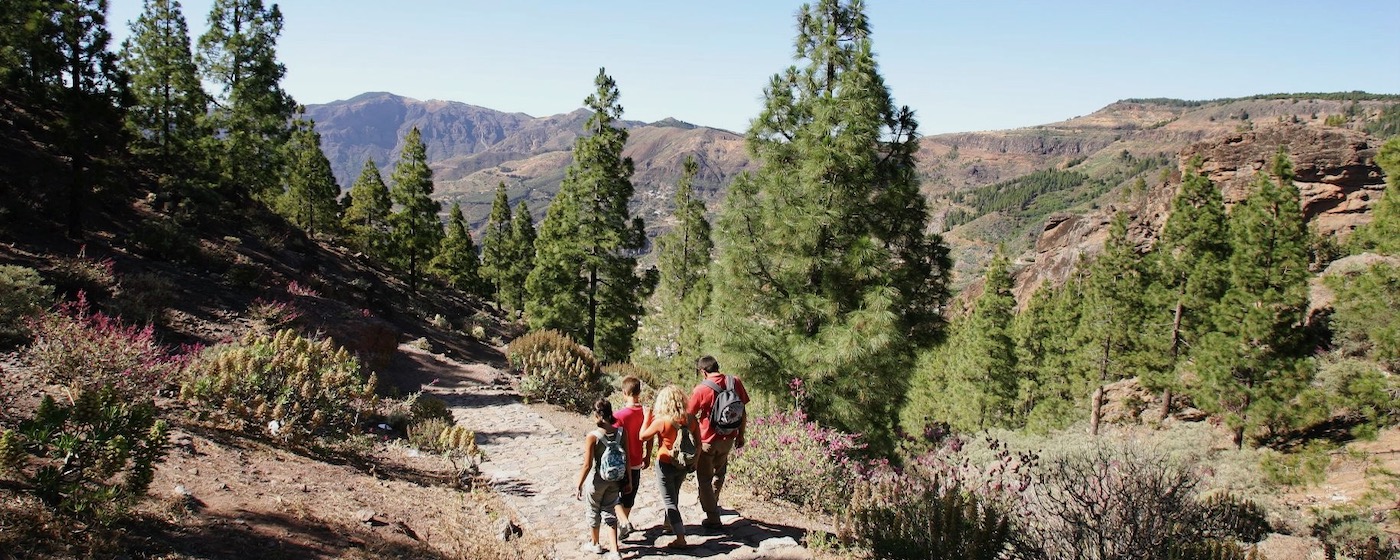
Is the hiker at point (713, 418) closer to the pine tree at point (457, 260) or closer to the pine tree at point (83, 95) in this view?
the pine tree at point (83, 95)

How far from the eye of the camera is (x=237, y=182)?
2522cm

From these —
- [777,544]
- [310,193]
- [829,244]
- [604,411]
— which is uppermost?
[310,193]

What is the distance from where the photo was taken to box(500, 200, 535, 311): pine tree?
4331 centimetres

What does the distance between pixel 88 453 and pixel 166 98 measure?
78.4 ft

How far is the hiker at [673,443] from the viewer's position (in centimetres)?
598

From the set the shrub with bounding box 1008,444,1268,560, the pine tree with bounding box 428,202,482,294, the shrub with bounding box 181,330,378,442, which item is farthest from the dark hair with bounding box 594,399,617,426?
the pine tree with bounding box 428,202,482,294

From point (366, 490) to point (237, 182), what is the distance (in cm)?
2388

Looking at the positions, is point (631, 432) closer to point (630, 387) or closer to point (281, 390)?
point (630, 387)

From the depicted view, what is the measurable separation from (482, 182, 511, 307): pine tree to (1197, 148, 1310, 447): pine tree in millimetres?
40724

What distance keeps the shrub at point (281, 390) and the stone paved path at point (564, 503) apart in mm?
2163

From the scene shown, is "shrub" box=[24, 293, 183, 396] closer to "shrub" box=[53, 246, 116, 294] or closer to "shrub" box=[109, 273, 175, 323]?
"shrub" box=[109, 273, 175, 323]

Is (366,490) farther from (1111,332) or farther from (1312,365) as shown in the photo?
(1111,332)

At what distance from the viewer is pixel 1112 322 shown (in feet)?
92.8

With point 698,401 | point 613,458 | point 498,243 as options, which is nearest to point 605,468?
point 613,458
